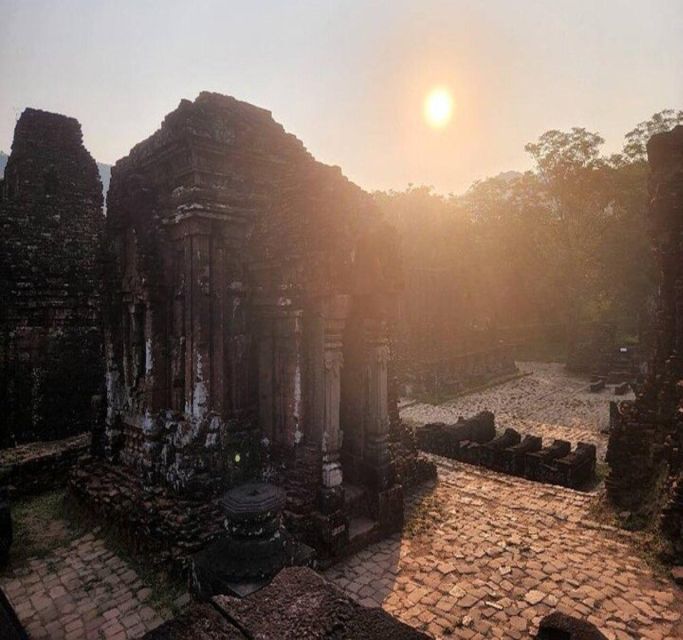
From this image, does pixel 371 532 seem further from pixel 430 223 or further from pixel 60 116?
pixel 430 223

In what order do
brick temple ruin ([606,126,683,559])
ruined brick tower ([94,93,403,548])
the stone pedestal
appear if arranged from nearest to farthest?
the stone pedestal → ruined brick tower ([94,93,403,548]) → brick temple ruin ([606,126,683,559])

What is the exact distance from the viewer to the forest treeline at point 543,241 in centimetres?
2867

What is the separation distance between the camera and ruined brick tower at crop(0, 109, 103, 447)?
10727mm

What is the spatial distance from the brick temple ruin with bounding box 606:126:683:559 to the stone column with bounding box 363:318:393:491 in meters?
4.24

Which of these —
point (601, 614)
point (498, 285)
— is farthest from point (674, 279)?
point (498, 285)

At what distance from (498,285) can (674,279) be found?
27.9 meters

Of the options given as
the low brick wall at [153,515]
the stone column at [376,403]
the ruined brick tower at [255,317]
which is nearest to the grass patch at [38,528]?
the low brick wall at [153,515]

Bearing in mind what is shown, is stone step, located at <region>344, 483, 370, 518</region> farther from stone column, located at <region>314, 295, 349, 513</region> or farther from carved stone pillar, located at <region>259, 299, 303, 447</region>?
carved stone pillar, located at <region>259, 299, 303, 447</region>

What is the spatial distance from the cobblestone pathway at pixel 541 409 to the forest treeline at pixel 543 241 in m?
5.87

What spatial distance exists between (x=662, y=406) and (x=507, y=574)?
19.1ft

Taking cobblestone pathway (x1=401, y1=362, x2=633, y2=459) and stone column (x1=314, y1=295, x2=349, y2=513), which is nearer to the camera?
stone column (x1=314, y1=295, x2=349, y2=513)

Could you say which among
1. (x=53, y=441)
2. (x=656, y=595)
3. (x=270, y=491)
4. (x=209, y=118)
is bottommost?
(x=656, y=595)

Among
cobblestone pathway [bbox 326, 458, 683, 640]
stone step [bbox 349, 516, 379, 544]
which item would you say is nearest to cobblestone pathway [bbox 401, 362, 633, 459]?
cobblestone pathway [bbox 326, 458, 683, 640]

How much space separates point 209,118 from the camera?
664 cm
